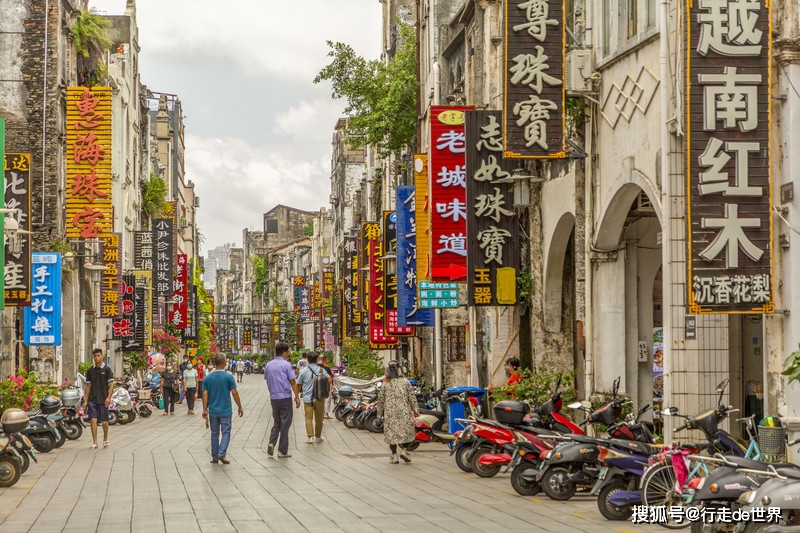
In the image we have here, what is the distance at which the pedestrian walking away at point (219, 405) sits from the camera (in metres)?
20.1

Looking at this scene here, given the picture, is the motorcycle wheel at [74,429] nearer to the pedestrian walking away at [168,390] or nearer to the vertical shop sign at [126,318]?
the pedestrian walking away at [168,390]

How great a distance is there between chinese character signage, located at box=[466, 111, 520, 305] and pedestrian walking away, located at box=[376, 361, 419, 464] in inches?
193

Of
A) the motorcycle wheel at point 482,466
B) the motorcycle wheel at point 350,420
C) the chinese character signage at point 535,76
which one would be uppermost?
the chinese character signage at point 535,76

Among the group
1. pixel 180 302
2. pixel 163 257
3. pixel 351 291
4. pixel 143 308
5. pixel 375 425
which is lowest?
pixel 375 425

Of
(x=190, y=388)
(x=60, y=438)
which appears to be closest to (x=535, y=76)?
(x=60, y=438)

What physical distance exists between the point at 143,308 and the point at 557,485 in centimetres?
4210

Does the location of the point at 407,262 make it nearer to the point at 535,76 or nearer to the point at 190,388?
the point at 190,388

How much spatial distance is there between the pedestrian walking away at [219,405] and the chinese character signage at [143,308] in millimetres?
31823

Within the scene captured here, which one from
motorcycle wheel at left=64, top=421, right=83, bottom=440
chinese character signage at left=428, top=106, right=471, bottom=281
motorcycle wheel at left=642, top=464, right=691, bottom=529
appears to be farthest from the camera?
motorcycle wheel at left=64, top=421, right=83, bottom=440

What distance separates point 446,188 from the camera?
26.9 m

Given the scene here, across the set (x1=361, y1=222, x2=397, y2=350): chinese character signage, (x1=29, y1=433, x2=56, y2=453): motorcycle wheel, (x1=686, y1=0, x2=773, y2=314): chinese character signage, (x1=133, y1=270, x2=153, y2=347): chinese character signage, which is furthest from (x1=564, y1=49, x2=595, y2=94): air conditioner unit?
(x1=133, y1=270, x2=153, y2=347): chinese character signage

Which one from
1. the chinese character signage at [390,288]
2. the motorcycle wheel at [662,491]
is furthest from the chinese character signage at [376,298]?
the motorcycle wheel at [662,491]

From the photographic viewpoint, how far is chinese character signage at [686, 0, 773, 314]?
14.0 meters

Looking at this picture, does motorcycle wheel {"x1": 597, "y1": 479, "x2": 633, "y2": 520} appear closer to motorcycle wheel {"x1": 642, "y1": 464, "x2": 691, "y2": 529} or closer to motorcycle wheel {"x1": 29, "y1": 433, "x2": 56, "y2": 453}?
motorcycle wheel {"x1": 642, "y1": 464, "x2": 691, "y2": 529}
